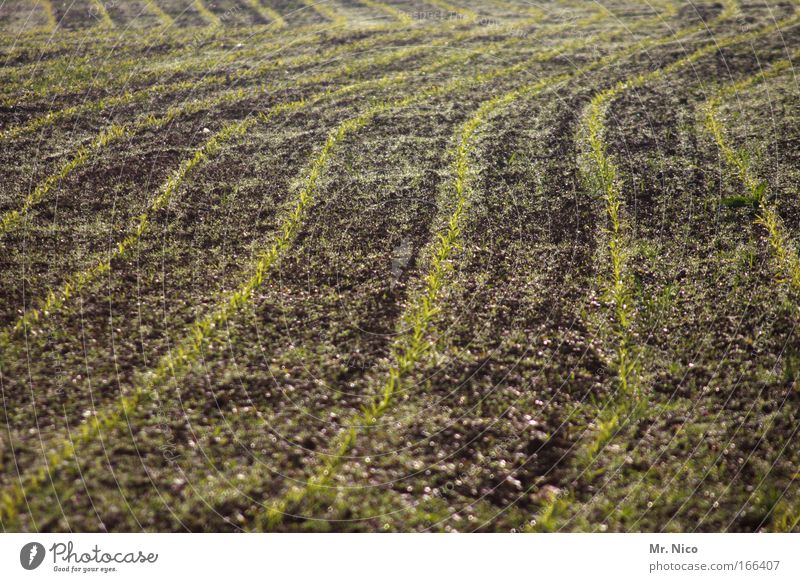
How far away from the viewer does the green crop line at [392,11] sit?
49.2 ft

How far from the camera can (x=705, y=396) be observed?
184 inches

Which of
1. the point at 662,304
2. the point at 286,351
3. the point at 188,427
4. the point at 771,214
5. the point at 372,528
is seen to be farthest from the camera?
the point at 771,214

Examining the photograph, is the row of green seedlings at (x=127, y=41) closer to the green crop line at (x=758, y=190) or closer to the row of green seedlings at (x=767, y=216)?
the green crop line at (x=758, y=190)

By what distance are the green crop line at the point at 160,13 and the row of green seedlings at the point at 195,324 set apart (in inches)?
261

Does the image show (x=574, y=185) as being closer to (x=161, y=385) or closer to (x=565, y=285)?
(x=565, y=285)

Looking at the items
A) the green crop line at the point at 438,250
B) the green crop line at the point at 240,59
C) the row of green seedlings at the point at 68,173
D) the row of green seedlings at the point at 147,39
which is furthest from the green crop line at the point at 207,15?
the green crop line at the point at 438,250

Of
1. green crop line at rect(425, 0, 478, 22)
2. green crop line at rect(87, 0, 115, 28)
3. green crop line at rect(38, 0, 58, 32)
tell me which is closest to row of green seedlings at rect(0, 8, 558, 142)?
green crop line at rect(425, 0, 478, 22)

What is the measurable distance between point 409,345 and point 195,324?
1870mm

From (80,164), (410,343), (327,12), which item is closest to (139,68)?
(80,164)

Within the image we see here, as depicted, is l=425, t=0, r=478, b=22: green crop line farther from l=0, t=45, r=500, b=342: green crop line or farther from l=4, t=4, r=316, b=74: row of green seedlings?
l=4, t=4, r=316, b=74: row of green seedlings

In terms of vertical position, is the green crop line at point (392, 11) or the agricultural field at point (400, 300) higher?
the green crop line at point (392, 11)

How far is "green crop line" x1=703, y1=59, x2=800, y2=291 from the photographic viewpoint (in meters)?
6.08
